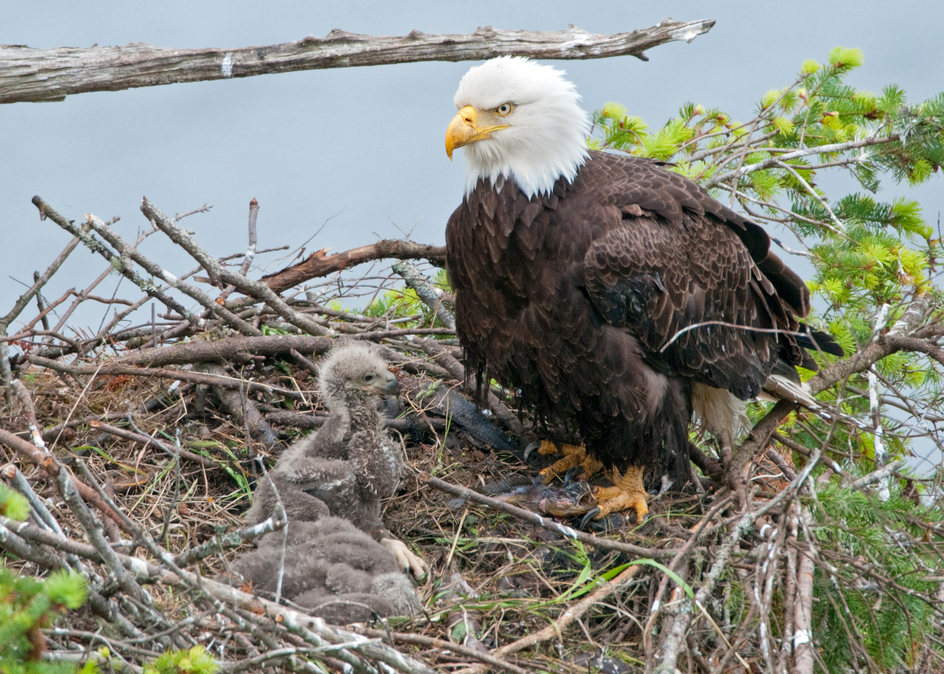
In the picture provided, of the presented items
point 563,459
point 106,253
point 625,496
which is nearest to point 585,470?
point 563,459

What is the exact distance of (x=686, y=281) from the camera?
3842mm

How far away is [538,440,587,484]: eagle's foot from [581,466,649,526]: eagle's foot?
275 mm

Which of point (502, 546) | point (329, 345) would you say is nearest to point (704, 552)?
point (502, 546)

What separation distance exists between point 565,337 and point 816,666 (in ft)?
5.06

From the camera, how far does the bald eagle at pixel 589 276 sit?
369 centimetres

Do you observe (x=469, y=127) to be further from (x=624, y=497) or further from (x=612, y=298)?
(x=624, y=497)

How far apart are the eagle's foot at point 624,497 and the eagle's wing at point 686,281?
1.86ft

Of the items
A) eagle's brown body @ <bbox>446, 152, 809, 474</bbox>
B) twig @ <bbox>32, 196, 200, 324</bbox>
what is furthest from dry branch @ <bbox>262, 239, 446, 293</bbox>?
eagle's brown body @ <bbox>446, 152, 809, 474</bbox>

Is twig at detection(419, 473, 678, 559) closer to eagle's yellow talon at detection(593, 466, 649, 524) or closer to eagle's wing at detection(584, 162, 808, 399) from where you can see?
eagle's yellow talon at detection(593, 466, 649, 524)

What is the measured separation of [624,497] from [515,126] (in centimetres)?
175

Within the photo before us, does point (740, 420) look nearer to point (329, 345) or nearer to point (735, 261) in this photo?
point (735, 261)

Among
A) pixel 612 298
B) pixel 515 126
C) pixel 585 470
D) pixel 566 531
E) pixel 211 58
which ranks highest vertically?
pixel 211 58

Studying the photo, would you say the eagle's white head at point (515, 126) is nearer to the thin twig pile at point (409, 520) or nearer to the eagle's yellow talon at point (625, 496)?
the thin twig pile at point (409, 520)

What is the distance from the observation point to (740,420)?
15.0 ft
